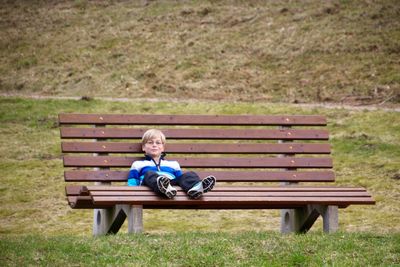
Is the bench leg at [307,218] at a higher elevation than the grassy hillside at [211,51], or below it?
below

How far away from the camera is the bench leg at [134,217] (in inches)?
311

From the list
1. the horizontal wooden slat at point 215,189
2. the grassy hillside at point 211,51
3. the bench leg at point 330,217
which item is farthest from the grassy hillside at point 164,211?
the grassy hillside at point 211,51

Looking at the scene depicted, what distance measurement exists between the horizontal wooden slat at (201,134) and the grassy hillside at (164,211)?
1.70 meters

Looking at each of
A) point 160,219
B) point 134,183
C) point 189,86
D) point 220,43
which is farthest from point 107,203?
point 220,43

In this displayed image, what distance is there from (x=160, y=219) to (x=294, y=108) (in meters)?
→ 7.48

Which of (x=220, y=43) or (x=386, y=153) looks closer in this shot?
(x=386, y=153)

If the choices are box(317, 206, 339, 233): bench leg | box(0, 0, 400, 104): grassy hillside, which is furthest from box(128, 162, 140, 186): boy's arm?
box(0, 0, 400, 104): grassy hillside

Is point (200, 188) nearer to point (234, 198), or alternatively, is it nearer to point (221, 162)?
point (234, 198)

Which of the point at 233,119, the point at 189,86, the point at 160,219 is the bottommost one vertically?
the point at 160,219

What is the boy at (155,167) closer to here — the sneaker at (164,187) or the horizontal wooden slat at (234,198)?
the horizontal wooden slat at (234,198)

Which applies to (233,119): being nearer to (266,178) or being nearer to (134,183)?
(266,178)

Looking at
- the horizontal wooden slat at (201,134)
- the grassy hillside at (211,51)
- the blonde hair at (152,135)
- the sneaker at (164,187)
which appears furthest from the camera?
the grassy hillside at (211,51)

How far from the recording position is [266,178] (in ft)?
29.9

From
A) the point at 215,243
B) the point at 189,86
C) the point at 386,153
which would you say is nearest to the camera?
the point at 215,243
